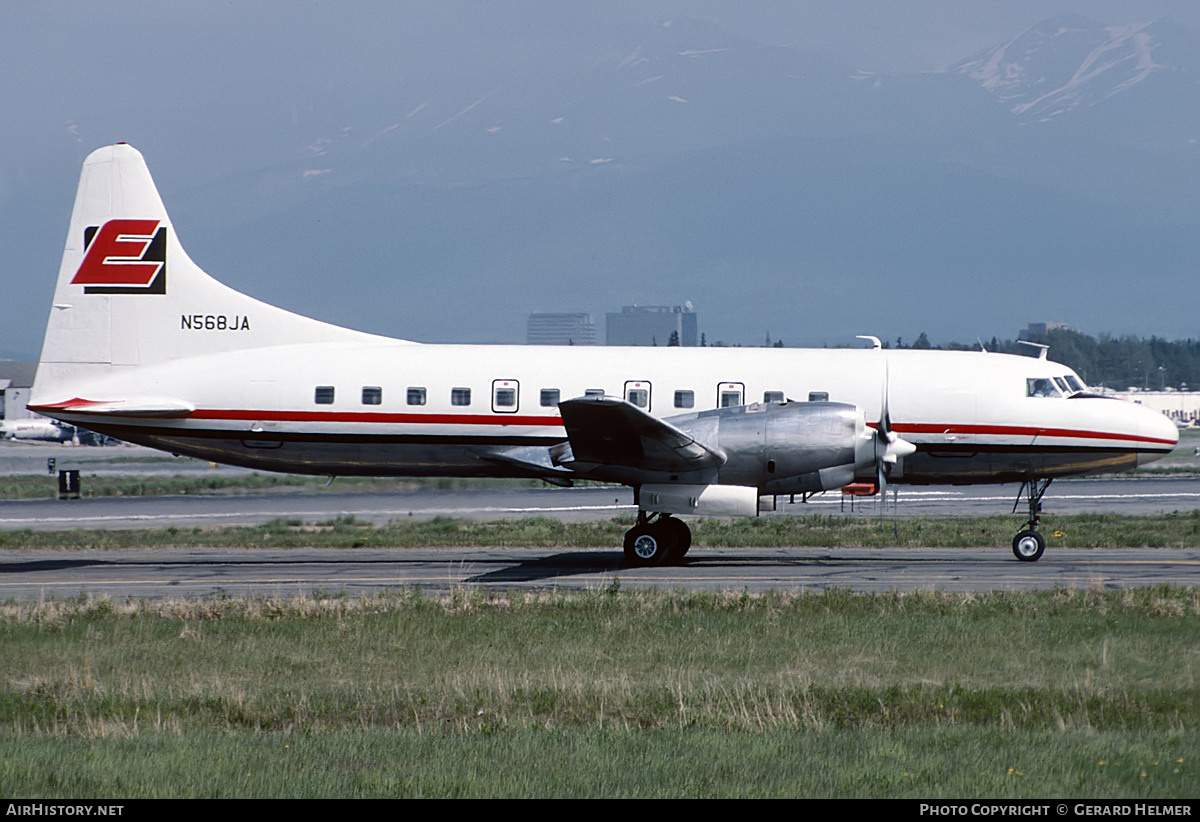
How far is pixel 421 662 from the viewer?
14.2m

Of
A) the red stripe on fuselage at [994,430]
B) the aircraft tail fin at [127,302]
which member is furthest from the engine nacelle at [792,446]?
the aircraft tail fin at [127,302]

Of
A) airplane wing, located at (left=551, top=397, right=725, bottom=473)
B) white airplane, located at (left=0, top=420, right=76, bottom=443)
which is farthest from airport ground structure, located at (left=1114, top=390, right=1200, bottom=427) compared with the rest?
airplane wing, located at (left=551, top=397, right=725, bottom=473)

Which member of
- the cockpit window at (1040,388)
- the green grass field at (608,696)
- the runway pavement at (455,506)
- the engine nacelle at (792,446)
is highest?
the cockpit window at (1040,388)

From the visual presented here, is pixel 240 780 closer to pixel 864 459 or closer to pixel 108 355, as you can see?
pixel 864 459

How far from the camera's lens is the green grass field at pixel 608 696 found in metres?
9.06

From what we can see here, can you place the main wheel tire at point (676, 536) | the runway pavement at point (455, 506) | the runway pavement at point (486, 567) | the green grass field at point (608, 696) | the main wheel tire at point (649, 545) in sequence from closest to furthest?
the green grass field at point (608, 696) → the runway pavement at point (486, 567) → the main wheel tire at point (649, 545) → the main wheel tire at point (676, 536) → the runway pavement at point (455, 506)

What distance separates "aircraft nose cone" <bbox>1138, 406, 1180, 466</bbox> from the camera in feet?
82.4

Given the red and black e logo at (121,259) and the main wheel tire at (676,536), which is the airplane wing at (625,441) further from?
the red and black e logo at (121,259)

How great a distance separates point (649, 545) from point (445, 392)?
541cm

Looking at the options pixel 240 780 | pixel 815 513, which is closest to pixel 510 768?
pixel 240 780

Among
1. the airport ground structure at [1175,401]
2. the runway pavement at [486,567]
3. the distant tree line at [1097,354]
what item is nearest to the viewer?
the runway pavement at [486,567]

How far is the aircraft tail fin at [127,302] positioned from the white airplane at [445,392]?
3 centimetres

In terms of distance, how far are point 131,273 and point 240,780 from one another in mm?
20398

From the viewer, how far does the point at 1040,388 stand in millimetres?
26000
